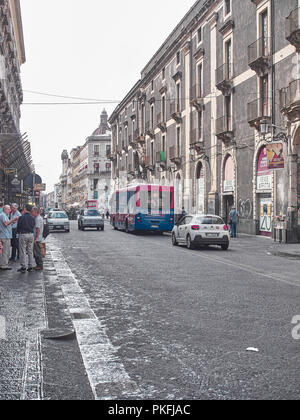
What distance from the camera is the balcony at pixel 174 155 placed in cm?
4059

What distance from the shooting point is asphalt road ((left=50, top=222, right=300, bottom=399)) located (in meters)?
4.30

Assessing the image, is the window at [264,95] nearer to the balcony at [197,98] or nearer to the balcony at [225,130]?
the balcony at [225,130]

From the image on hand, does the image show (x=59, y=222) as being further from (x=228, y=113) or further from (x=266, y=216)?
(x=266, y=216)

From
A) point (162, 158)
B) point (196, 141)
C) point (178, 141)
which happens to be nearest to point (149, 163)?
point (162, 158)

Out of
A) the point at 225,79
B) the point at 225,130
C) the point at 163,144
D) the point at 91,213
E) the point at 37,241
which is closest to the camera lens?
the point at 37,241

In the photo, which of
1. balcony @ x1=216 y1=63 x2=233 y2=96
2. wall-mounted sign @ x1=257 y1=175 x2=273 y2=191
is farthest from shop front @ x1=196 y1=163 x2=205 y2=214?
wall-mounted sign @ x1=257 y1=175 x2=273 y2=191

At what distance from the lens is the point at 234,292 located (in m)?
9.14

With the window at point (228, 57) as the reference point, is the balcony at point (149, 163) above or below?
below

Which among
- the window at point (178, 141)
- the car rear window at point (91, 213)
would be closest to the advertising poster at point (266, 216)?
the car rear window at point (91, 213)

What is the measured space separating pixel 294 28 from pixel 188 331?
19.6 metres

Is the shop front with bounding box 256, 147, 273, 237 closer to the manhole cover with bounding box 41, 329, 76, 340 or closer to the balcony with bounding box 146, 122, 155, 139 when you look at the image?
the manhole cover with bounding box 41, 329, 76, 340

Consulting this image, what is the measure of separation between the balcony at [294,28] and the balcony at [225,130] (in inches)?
327

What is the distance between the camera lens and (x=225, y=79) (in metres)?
30.5

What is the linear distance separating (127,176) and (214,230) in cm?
4345
